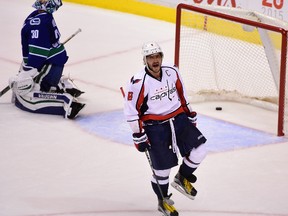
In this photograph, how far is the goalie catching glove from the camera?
720 cm

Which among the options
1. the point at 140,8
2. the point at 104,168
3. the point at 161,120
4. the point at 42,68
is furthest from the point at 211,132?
the point at 140,8

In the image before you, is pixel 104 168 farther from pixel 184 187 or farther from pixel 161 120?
pixel 161 120

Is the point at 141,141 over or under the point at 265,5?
over

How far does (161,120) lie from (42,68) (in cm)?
211

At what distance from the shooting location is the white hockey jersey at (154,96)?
5273 millimetres

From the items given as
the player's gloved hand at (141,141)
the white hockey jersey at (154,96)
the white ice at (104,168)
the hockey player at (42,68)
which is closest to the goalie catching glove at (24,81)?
the hockey player at (42,68)

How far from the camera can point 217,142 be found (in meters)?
6.75

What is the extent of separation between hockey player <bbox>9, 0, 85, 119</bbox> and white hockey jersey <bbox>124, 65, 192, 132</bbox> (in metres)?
1.91

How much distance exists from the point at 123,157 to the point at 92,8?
171 inches

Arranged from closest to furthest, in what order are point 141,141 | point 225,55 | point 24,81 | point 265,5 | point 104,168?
A: point 141,141 < point 104,168 < point 24,81 < point 225,55 < point 265,5

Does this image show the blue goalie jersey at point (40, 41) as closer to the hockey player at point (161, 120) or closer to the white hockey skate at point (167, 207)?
the hockey player at point (161, 120)

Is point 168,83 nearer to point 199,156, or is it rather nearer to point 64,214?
point 199,156

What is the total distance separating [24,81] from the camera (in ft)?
23.6

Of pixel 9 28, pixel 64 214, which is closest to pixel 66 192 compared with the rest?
pixel 64 214
